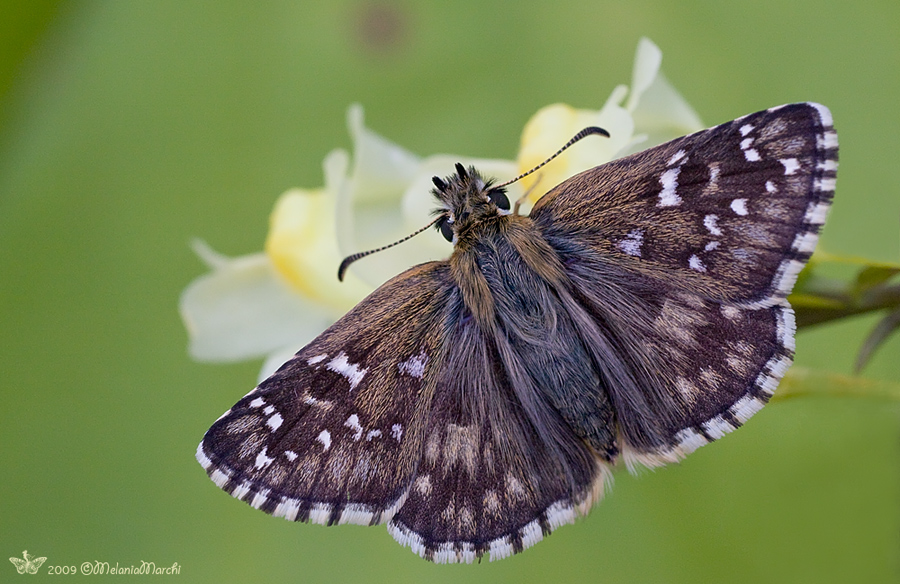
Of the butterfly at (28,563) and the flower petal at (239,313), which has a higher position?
the flower petal at (239,313)

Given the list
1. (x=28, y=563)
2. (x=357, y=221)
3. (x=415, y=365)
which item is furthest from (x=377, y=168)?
(x=28, y=563)

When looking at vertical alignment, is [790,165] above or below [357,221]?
below

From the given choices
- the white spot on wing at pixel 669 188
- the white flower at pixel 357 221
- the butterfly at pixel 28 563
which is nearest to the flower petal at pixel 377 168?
the white flower at pixel 357 221

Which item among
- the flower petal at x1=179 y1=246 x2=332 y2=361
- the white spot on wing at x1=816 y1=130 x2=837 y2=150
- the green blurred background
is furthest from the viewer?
the green blurred background

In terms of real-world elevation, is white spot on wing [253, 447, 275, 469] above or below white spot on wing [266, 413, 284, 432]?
below

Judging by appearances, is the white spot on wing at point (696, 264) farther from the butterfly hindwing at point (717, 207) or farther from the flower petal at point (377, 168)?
the flower petal at point (377, 168)

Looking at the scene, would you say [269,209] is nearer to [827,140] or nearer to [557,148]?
[557,148]

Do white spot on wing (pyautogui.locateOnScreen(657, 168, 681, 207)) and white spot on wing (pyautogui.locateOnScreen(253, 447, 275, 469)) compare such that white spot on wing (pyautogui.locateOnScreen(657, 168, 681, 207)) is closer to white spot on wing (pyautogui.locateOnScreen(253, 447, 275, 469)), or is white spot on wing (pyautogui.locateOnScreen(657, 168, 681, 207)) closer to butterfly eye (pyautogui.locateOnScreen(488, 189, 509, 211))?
butterfly eye (pyautogui.locateOnScreen(488, 189, 509, 211))

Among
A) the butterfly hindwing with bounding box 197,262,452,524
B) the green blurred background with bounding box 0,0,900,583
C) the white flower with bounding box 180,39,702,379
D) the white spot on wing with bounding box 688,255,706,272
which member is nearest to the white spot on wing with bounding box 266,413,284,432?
the butterfly hindwing with bounding box 197,262,452,524
